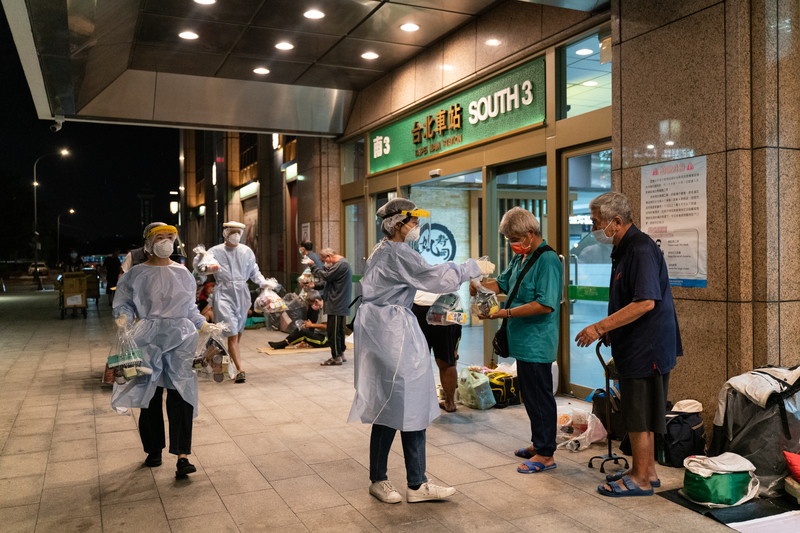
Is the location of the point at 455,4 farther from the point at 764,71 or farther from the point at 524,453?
the point at 524,453

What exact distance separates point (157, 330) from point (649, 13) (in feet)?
14.5

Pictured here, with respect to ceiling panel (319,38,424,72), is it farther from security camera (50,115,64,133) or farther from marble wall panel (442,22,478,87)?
security camera (50,115,64,133)

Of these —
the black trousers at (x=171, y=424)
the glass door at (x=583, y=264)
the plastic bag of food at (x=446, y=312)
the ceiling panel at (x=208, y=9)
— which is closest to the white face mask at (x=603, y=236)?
the plastic bag of food at (x=446, y=312)

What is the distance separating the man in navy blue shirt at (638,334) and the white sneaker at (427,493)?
0.96m

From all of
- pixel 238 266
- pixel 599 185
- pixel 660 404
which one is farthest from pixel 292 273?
pixel 660 404

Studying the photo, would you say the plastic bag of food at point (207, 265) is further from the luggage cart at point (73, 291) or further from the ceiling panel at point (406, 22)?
the luggage cart at point (73, 291)

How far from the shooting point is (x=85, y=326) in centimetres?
1456

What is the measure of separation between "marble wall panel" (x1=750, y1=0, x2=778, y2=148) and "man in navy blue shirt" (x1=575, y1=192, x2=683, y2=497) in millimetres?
1240

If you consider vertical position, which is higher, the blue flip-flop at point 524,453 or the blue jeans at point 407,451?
the blue jeans at point 407,451

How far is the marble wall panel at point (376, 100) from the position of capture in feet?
33.7

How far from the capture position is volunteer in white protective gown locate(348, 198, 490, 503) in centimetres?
371

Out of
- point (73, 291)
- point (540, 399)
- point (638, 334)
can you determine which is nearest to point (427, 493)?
point (540, 399)

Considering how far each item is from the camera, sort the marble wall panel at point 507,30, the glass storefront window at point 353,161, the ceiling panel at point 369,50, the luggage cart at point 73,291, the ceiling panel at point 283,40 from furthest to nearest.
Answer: the luggage cart at point 73,291
the glass storefront window at point 353,161
the ceiling panel at point 369,50
the ceiling panel at point 283,40
the marble wall panel at point 507,30

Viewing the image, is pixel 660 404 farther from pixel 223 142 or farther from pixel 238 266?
pixel 223 142
